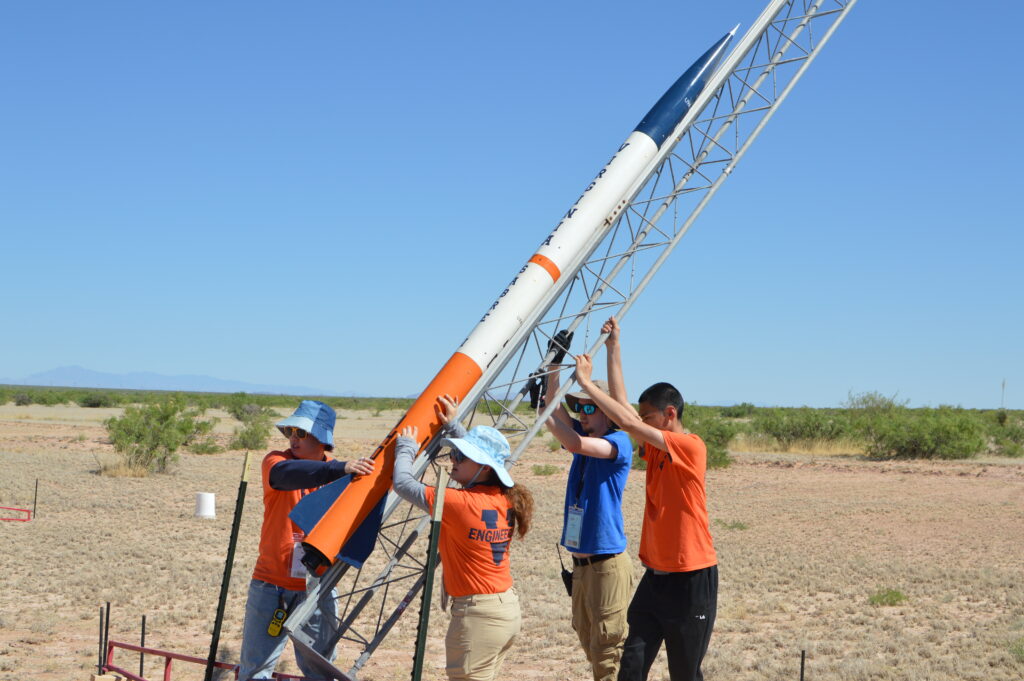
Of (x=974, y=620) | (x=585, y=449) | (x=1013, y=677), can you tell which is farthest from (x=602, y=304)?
(x=974, y=620)

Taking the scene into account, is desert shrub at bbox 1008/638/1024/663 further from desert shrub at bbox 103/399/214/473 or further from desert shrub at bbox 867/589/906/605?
desert shrub at bbox 103/399/214/473

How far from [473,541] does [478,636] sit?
0.45 metres

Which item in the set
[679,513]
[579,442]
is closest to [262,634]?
[579,442]

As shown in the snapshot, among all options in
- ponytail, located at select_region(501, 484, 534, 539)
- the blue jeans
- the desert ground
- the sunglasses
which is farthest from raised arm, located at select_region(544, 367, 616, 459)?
the desert ground

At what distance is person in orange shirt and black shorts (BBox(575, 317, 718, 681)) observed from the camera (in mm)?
5246

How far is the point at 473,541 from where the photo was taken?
14.7 ft

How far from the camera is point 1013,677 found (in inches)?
339

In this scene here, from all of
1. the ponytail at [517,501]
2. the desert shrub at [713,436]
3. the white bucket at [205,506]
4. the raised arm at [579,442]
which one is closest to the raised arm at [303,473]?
the ponytail at [517,501]

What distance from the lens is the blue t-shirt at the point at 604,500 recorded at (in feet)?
19.3

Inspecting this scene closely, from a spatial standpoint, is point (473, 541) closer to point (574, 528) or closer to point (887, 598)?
point (574, 528)

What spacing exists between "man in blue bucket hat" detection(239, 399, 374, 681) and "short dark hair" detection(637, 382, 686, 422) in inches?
67.4

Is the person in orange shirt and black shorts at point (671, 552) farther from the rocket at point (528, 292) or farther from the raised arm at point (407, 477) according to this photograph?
the rocket at point (528, 292)

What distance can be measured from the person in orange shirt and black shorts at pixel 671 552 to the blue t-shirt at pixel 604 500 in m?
0.37

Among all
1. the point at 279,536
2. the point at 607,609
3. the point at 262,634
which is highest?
the point at 279,536
